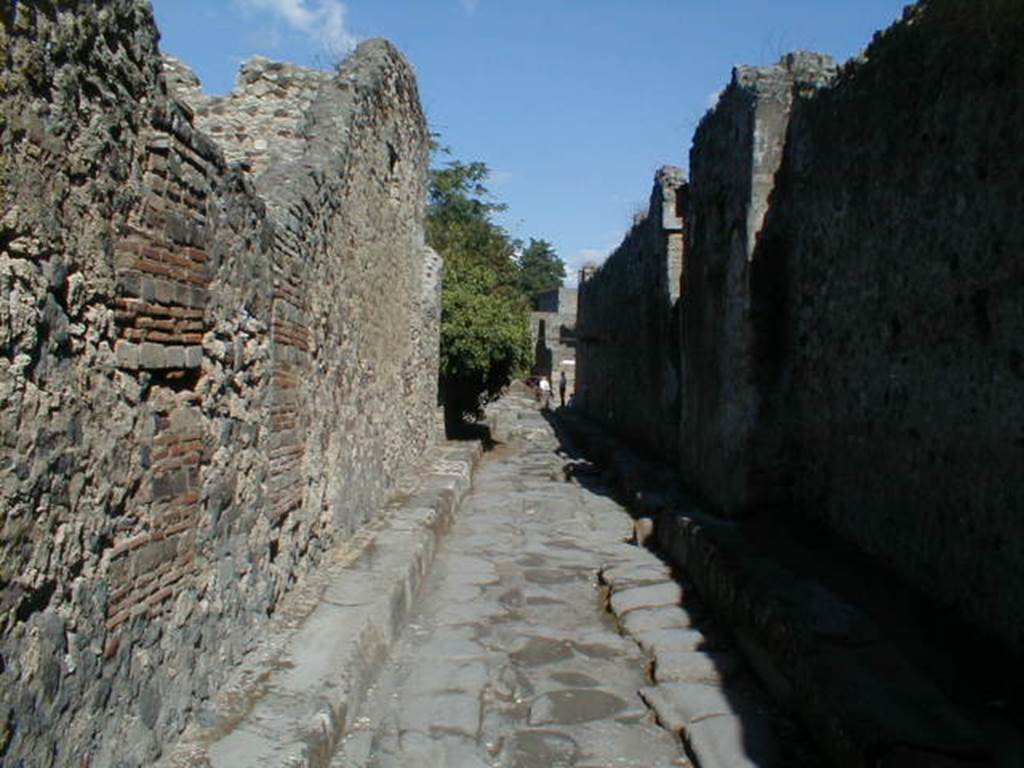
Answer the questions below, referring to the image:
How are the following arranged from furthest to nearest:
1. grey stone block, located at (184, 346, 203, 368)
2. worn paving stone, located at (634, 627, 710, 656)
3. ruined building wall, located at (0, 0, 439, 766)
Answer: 1. worn paving stone, located at (634, 627, 710, 656)
2. grey stone block, located at (184, 346, 203, 368)
3. ruined building wall, located at (0, 0, 439, 766)

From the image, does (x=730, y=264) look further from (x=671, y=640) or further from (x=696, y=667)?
(x=696, y=667)

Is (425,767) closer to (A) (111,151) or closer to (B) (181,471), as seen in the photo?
(B) (181,471)

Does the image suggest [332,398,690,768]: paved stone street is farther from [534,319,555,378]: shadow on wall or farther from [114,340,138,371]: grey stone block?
[534,319,555,378]: shadow on wall

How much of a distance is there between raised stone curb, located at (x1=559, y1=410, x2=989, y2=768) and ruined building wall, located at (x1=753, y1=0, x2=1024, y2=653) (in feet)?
1.83

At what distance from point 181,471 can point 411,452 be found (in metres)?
6.81

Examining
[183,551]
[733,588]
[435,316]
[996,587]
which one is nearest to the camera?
[183,551]

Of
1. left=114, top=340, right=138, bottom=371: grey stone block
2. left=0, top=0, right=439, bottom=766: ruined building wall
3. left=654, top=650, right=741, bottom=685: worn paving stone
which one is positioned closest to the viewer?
left=0, top=0, right=439, bottom=766: ruined building wall

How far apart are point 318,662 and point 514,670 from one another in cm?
132

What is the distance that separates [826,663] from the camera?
158 inches

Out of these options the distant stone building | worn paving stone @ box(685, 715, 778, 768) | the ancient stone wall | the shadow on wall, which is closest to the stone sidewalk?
worn paving stone @ box(685, 715, 778, 768)

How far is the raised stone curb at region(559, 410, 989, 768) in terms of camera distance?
3229 millimetres

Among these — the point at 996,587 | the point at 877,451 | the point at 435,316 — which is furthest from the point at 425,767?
the point at 435,316

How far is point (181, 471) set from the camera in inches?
132

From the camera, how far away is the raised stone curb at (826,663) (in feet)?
10.6
